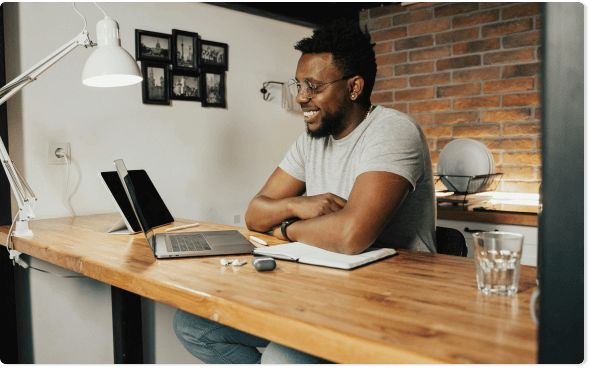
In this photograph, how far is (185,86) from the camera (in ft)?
7.87

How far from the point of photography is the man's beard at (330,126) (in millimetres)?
1537

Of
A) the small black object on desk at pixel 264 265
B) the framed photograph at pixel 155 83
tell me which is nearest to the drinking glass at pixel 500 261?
the small black object on desk at pixel 264 265

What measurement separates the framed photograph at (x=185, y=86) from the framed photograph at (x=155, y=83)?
0.13 feet

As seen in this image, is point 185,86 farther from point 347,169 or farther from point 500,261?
point 500,261

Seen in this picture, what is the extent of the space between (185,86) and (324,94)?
3.85ft

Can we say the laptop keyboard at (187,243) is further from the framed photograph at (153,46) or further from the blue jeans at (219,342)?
the framed photograph at (153,46)

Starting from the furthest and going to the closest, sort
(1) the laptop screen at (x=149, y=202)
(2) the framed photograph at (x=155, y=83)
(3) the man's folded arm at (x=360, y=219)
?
1. (2) the framed photograph at (x=155, y=83)
2. (1) the laptop screen at (x=149, y=202)
3. (3) the man's folded arm at (x=360, y=219)

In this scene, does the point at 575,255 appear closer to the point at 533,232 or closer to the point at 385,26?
the point at 533,232

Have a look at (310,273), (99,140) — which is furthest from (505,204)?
(99,140)

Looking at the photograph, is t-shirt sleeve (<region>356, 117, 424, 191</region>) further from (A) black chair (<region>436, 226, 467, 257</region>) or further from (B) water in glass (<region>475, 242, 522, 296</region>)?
(B) water in glass (<region>475, 242, 522, 296</region>)

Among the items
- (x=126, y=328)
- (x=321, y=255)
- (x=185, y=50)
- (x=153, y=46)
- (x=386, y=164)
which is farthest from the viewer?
(x=185, y=50)

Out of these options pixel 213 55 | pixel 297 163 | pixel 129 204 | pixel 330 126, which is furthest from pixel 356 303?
pixel 213 55

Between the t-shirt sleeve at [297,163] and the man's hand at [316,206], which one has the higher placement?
the t-shirt sleeve at [297,163]

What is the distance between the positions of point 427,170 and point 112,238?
1.09 metres
